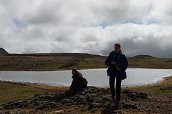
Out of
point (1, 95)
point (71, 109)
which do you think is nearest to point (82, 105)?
point (71, 109)

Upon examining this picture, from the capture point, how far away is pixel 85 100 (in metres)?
25.2

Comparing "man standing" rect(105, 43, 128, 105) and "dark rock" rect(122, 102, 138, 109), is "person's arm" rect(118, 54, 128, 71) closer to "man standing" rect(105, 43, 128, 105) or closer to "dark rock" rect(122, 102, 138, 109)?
"man standing" rect(105, 43, 128, 105)

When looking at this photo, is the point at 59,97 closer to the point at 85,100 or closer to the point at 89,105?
the point at 85,100

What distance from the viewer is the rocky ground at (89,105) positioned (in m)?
22.7

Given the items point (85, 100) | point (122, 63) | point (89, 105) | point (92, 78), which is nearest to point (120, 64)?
point (122, 63)

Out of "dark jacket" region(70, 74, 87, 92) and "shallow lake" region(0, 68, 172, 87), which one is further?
"shallow lake" region(0, 68, 172, 87)

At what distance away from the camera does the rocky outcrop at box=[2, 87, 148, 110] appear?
23.7 metres

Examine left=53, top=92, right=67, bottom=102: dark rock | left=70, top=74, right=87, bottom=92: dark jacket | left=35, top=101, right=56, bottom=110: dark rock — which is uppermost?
left=70, top=74, right=87, bottom=92: dark jacket

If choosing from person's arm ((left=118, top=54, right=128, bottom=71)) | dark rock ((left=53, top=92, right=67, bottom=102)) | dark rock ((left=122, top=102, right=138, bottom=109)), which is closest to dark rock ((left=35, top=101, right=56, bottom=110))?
dark rock ((left=53, top=92, right=67, bottom=102))

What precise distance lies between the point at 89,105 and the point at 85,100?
148cm

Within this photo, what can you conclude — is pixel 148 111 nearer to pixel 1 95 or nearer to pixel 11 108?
pixel 11 108

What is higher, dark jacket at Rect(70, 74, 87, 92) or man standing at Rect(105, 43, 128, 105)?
man standing at Rect(105, 43, 128, 105)

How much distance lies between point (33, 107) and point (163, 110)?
8576 millimetres

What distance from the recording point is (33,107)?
85.3 feet
